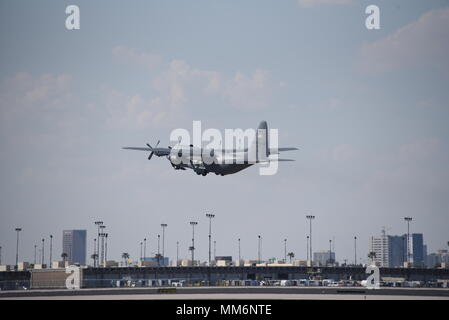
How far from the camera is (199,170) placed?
14050 centimetres

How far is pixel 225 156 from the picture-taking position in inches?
5458

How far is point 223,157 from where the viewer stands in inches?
5443

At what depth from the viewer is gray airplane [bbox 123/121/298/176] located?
13788cm

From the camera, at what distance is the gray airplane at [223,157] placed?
138 metres
